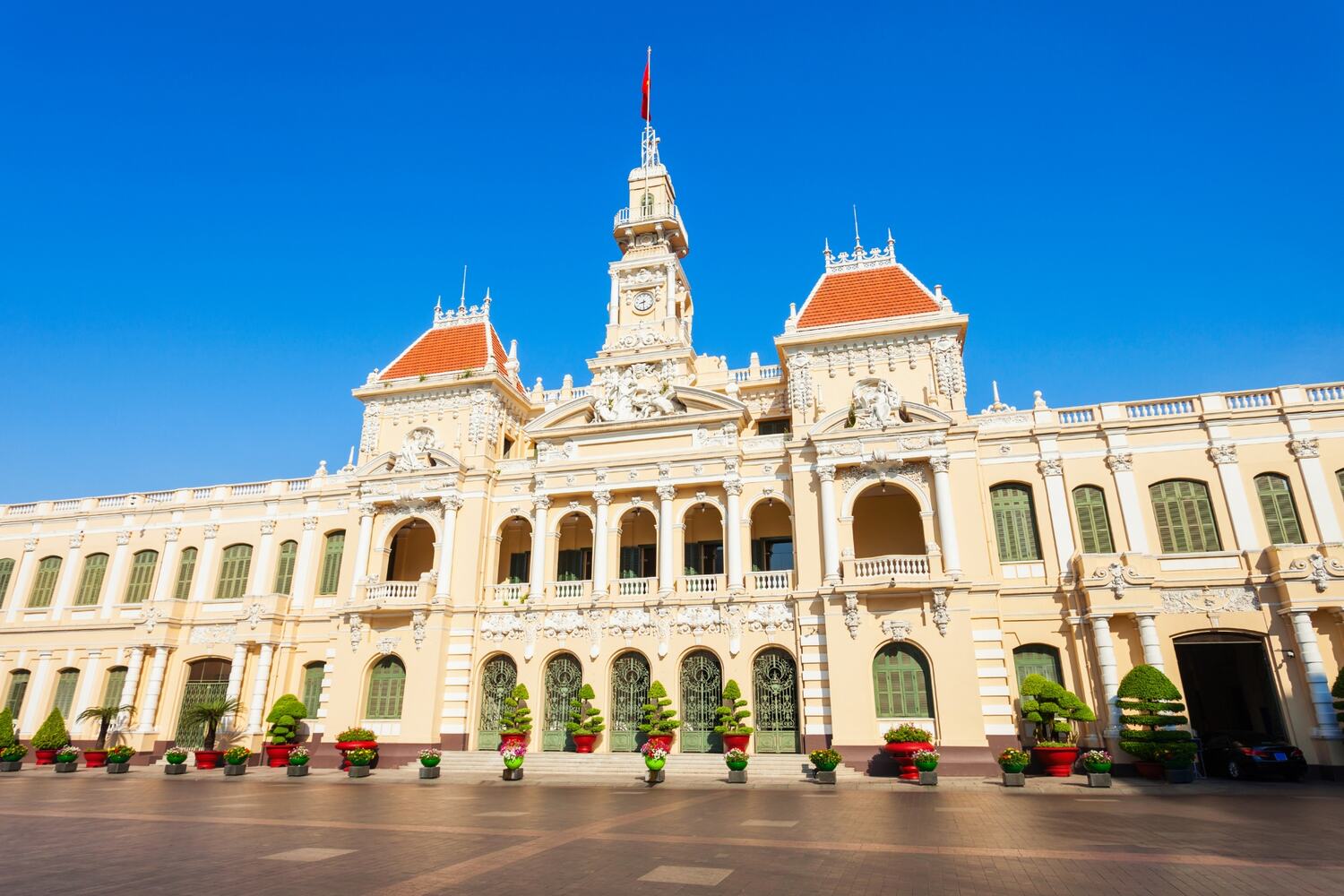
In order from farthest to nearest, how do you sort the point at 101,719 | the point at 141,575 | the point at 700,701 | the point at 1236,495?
the point at 141,575, the point at 101,719, the point at 700,701, the point at 1236,495

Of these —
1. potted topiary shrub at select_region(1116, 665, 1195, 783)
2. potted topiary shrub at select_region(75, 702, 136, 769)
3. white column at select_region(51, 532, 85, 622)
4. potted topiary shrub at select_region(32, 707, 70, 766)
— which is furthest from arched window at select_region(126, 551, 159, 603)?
potted topiary shrub at select_region(1116, 665, 1195, 783)

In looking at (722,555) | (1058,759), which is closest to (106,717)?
(722,555)

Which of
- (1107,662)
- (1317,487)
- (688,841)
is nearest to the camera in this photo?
(688,841)

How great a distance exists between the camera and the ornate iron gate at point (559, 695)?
92.6ft

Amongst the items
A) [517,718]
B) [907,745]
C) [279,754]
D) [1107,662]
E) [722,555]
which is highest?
[722,555]

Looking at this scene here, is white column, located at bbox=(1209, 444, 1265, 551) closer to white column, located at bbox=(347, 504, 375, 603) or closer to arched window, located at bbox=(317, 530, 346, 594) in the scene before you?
white column, located at bbox=(347, 504, 375, 603)

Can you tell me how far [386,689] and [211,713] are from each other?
6.55 metres

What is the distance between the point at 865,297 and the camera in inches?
1235

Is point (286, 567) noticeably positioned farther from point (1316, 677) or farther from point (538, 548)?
point (1316, 677)

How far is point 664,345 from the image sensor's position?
33.9 m

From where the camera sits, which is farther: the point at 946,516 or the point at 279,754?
the point at 279,754

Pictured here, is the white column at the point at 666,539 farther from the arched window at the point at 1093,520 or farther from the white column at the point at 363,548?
the arched window at the point at 1093,520

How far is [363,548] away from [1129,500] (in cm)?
2897

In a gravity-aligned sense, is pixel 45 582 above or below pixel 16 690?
above
